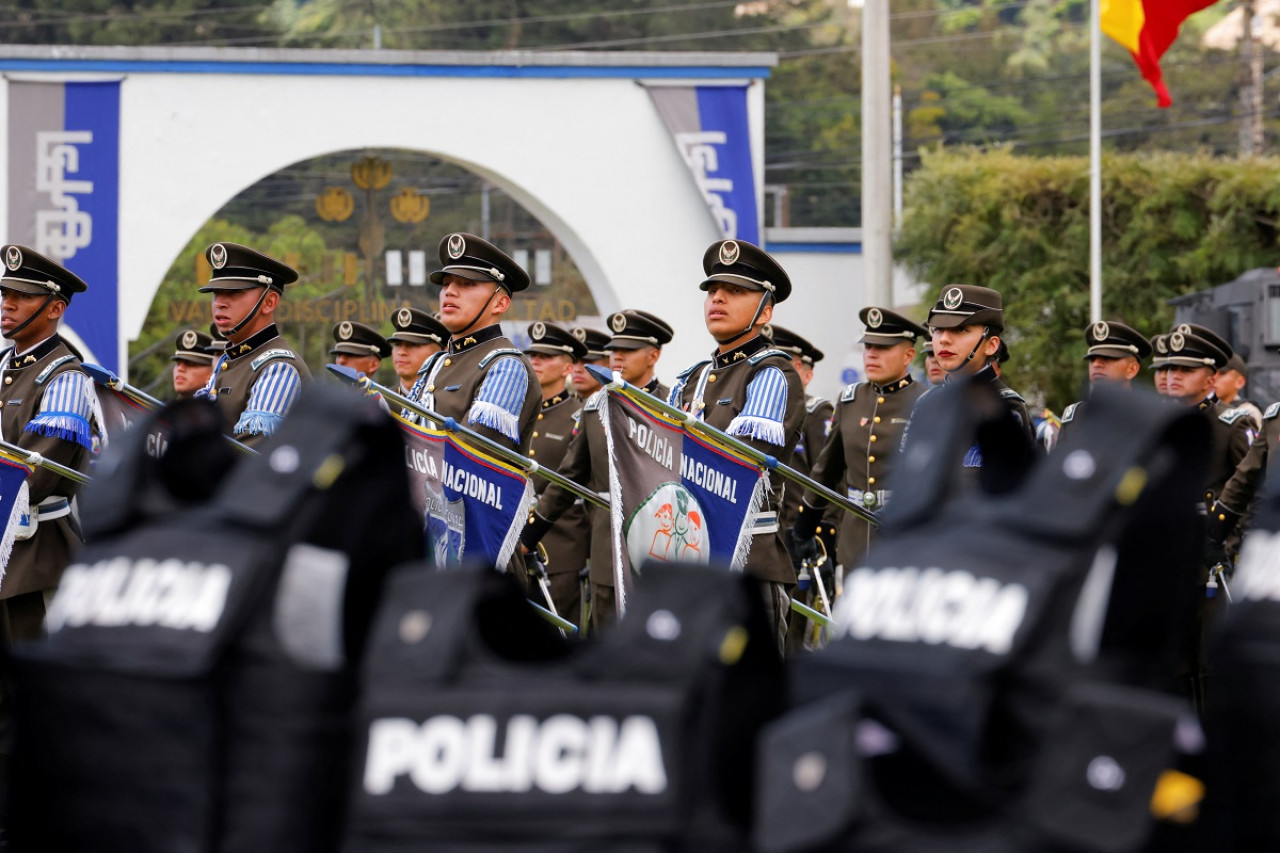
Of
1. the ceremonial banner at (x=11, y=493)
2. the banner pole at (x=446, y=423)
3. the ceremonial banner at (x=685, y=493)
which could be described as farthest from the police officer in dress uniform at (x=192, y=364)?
the ceremonial banner at (x=685, y=493)

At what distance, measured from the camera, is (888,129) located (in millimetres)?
17547

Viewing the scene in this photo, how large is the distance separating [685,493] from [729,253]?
1224 mm

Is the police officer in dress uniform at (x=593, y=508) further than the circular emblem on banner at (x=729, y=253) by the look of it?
Yes

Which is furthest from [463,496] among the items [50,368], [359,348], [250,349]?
[359,348]

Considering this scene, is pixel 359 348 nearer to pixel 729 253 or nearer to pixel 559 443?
pixel 559 443

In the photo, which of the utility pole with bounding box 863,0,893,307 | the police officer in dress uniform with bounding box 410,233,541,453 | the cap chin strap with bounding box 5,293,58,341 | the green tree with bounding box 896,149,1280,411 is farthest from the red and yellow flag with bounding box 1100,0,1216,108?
the green tree with bounding box 896,149,1280,411

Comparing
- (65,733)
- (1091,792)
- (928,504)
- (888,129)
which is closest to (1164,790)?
(1091,792)

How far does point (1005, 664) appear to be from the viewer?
2.43m

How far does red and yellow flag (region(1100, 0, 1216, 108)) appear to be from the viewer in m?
14.0

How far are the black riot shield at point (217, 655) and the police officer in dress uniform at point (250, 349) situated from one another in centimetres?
448

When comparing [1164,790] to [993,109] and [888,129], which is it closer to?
[888,129]

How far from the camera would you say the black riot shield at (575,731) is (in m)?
2.49

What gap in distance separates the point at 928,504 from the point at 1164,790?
489mm

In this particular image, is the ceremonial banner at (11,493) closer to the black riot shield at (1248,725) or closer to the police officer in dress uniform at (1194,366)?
the black riot shield at (1248,725)
